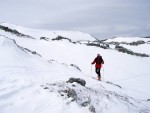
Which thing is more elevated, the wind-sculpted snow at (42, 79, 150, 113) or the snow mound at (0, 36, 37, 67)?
the snow mound at (0, 36, 37, 67)

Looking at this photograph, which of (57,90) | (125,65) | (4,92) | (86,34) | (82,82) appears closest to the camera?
(4,92)

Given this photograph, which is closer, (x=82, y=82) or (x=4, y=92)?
(x=4, y=92)

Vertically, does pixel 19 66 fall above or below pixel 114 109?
above

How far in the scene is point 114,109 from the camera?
11367 mm

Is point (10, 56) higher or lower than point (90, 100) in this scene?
higher

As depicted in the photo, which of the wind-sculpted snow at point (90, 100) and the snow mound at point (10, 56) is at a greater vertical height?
the snow mound at point (10, 56)

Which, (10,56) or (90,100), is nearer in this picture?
(90,100)

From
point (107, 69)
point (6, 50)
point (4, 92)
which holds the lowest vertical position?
point (107, 69)

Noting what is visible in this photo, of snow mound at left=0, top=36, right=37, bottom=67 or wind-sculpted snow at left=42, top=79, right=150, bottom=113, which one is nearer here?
wind-sculpted snow at left=42, top=79, right=150, bottom=113

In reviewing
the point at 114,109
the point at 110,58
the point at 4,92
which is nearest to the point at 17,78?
the point at 4,92

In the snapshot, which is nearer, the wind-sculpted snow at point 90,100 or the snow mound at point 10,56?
the wind-sculpted snow at point 90,100

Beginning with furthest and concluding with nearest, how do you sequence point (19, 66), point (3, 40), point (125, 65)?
point (125, 65)
point (3, 40)
point (19, 66)

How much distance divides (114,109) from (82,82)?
9.64 ft

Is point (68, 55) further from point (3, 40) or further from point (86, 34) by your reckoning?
point (86, 34)
